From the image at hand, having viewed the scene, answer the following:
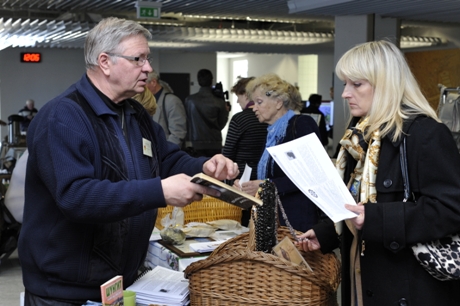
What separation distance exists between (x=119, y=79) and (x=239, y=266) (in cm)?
69

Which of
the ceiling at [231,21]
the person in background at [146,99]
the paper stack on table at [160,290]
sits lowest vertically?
the paper stack on table at [160,290]

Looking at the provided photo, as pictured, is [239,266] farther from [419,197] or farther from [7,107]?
[7,107]

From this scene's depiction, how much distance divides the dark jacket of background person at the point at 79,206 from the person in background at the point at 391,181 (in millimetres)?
667

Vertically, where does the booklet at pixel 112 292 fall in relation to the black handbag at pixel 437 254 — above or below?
below

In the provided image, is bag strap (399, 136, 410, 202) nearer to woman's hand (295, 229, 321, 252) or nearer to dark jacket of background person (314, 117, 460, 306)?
dark jacket of background person (314, 117, 460, 306)

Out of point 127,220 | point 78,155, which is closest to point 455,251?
point 127,220

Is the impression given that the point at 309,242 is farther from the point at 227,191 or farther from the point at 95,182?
the point at 95,182

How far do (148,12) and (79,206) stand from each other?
266 inches

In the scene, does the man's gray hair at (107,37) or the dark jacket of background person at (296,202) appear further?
A: the dark jacket of background person at (296,202)

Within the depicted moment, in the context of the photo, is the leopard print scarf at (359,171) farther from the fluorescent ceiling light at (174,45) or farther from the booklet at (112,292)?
the fluorescent ceiling light at (174,45)

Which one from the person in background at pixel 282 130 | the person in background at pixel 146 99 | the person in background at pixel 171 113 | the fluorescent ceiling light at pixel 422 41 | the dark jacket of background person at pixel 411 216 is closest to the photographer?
the dark jacket of background person at pixel 411 216

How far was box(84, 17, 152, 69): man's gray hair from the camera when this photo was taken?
1.92 m

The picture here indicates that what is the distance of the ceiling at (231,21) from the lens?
281 inches

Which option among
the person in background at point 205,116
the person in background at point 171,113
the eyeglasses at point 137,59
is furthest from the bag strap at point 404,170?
the person in background at point 205,116
